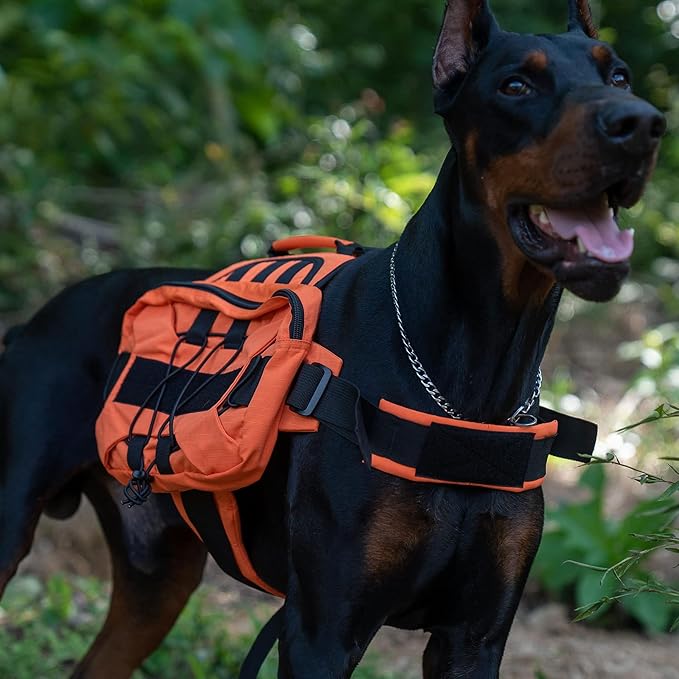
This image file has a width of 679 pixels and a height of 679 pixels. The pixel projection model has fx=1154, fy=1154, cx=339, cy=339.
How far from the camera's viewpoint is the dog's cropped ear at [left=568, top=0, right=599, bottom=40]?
287cm

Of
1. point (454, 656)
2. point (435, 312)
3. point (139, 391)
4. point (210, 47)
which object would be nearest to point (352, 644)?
point (454, 656)

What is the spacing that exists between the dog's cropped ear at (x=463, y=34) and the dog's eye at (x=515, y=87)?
19 centimetres

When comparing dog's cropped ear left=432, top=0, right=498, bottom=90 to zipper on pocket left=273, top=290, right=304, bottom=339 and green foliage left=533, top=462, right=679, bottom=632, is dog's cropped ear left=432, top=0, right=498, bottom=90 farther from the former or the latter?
green foliage left=533, top=462, right=679, bottom=632

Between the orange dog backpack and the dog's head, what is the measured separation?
0.41 meters

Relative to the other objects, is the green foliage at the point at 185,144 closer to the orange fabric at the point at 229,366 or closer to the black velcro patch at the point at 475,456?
the orange fabric at the point at 229,366

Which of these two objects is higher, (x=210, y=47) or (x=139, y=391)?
(x=139, y=391)

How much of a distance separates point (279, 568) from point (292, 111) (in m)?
5.45

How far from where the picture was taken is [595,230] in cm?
233

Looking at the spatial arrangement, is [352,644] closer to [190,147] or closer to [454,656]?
[454,656]

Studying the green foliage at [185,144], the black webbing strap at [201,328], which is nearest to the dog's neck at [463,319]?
the black webbing strap at [201,328]

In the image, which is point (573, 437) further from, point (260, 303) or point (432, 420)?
point (260, 303)

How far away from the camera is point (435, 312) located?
2631mm

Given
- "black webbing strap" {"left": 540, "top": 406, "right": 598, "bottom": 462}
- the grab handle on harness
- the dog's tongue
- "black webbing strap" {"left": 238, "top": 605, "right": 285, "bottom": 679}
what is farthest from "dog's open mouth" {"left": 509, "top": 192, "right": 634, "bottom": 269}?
"black webbing strap" {"left": 238, "top": 605, "right": 285, "bottom": 679}

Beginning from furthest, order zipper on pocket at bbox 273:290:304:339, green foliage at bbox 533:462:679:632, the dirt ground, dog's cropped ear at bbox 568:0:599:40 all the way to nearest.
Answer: green foliage at bbox 533:462:679:632, the dirt ground, dog's cropped ear at bbox 568:0:599:40, zipper on pocket at bbox 273:290:304:339
